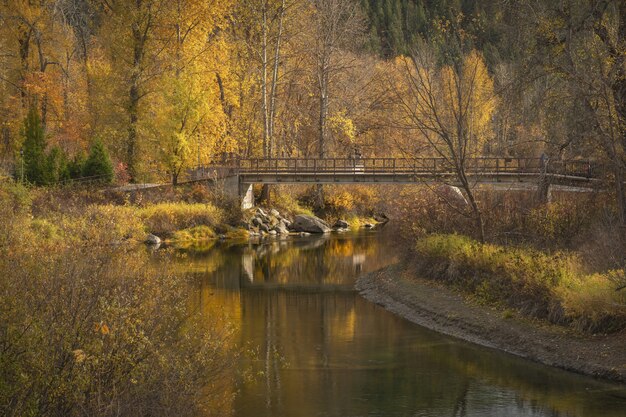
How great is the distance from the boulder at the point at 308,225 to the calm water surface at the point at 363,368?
70.0 feet

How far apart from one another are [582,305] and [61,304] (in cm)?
1351

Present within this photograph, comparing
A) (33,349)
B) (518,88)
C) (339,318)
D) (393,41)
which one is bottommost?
(339,318)

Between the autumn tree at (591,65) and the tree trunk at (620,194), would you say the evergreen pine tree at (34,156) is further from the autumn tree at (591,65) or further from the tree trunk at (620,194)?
the tree trunk at (620,194)

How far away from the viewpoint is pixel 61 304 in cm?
1323

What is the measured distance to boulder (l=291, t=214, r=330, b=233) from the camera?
55.2m

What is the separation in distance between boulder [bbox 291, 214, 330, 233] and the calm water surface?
70.0 feet

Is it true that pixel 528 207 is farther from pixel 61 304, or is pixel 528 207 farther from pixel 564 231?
pixel 61 304

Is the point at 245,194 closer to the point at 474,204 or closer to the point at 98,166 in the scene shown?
the point at 98,166

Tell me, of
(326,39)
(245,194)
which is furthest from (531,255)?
(326,39)

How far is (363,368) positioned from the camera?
20641mm

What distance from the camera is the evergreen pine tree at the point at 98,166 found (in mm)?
48969

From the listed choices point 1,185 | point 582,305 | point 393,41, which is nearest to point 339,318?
point 582,305

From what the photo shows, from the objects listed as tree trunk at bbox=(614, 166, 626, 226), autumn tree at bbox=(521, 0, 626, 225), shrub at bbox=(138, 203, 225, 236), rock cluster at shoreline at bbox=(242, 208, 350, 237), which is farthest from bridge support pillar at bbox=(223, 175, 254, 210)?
tree trunk at bbox=(614, 166, 626, 226)

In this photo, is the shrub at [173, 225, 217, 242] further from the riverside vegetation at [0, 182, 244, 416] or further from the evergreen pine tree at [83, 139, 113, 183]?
the riverside vegetation at [0, 182, 244, 416]
